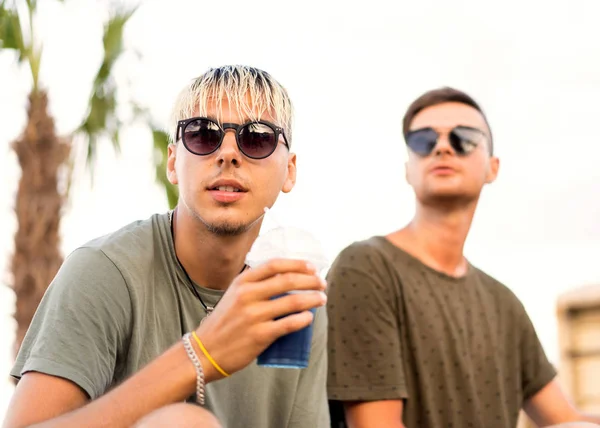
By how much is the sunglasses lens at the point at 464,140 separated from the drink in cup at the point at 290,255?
1.60 meters

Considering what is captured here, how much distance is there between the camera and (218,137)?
2.60m

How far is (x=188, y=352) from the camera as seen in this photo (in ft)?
7.12

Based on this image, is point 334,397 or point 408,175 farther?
point 408,175

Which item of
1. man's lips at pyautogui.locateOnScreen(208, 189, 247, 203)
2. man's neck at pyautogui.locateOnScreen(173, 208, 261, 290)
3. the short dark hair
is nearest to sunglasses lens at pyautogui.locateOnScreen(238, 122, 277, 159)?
man's lips at pyautogui.locateOnScreen(208, 189, 247, 203)

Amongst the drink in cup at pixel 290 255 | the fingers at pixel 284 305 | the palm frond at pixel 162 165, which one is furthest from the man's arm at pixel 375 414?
the palm frond at pixel 162 165

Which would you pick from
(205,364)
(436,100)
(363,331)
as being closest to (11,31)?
(436,100)

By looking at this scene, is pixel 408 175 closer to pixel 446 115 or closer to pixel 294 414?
pixel 446 115

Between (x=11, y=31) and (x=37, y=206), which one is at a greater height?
(x=11, y=31)

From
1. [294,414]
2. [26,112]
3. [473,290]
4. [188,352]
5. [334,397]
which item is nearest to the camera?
[188,352]

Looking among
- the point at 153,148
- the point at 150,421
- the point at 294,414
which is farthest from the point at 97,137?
the point at 150,421

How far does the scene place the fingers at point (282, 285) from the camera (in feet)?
6.72

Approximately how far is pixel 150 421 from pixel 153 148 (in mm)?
6661

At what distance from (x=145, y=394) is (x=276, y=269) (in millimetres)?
460

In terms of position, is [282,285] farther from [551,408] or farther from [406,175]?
[551,408]
